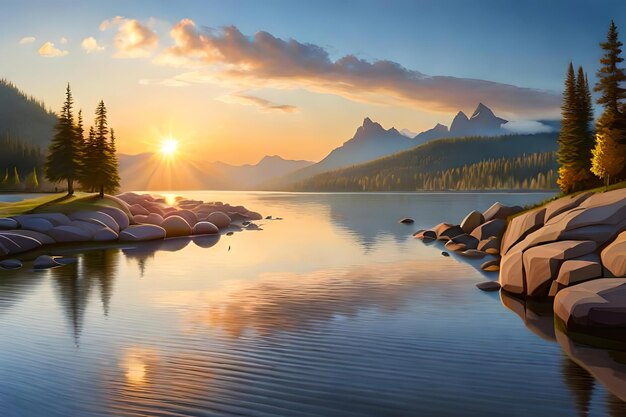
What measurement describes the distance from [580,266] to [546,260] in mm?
1367

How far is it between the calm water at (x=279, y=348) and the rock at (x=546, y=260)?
134 cm

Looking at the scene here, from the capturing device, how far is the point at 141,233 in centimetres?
4444

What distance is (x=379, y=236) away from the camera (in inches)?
2010

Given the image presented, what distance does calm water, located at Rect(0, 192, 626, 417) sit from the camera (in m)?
9.77

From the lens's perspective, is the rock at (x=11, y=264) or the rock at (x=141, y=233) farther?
the rock at (x=141, y=233)

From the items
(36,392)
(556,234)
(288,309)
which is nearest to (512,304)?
(556,234)

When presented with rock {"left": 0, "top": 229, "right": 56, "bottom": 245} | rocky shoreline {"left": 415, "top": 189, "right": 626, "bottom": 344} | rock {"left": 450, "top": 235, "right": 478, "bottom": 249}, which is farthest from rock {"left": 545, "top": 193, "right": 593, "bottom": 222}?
rock {"left": 0, "top": 229, "right": 56, "bottom": 245}

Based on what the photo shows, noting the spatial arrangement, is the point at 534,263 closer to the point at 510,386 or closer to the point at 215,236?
the point at 510,386

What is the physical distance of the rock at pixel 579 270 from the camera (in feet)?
57.3

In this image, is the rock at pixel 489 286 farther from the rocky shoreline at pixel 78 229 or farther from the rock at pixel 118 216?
the rock at pixel 118 216

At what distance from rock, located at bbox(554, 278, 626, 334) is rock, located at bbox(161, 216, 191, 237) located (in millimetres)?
40049

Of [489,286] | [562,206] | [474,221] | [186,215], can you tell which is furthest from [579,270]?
[186,215]

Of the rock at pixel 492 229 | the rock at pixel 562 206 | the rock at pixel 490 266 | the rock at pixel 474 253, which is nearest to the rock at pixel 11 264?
the rock at pixel 490 266

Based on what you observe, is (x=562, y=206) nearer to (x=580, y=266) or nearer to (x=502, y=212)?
(x=580, y=266)
